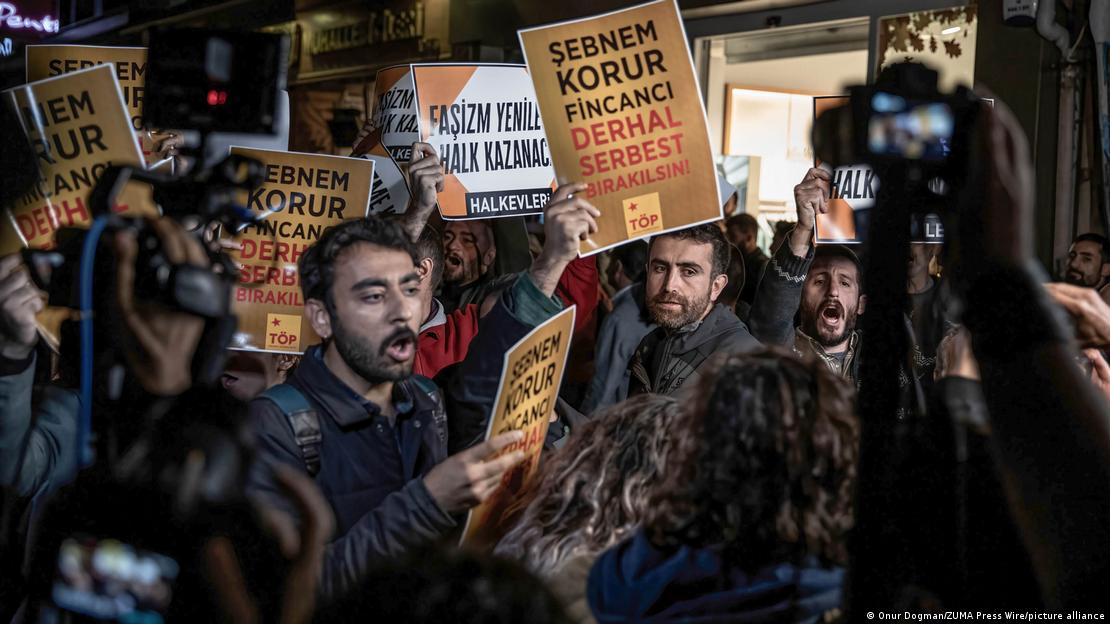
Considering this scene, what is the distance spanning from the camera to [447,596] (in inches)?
43.0

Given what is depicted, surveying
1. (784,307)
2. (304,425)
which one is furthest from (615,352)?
(304,425)

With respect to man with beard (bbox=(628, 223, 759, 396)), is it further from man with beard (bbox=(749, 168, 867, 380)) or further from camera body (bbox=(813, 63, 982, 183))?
camera body (bbox=(813, 63, 982, 183))

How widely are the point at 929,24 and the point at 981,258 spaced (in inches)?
240

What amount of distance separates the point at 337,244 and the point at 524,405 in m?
0.57

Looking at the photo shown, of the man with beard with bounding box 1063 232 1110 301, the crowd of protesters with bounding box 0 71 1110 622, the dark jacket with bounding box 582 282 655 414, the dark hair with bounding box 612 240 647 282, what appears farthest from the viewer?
the dark hair with bounding box 612 240 647 282

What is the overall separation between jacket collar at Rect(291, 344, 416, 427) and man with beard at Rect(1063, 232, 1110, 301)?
4.64 metres

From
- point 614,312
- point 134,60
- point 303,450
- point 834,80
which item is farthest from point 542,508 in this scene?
point 834,80

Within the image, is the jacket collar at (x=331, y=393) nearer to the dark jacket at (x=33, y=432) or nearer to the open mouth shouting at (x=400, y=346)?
the open mouth shouting at (x=400, y=346)

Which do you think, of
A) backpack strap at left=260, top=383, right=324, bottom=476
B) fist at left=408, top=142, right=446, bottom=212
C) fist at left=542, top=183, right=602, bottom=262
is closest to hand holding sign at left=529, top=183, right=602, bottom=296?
fist at left=542, top=183, right=602, bottom=262

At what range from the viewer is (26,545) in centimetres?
228

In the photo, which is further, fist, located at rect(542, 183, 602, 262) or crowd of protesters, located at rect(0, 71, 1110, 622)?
fist, located at rect(542, 183, 602, 262)

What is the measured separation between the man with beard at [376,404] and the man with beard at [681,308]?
1370mm

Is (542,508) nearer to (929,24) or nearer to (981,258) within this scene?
(981,258)

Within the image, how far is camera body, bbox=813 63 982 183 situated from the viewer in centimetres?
174
